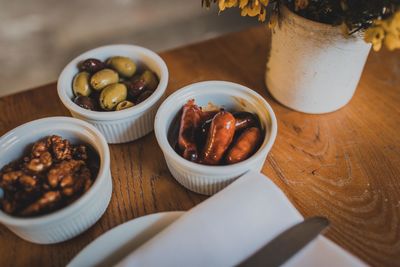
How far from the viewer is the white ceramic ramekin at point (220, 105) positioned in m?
0.49

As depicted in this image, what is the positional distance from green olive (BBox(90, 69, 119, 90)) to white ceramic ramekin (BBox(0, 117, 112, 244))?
0.09m

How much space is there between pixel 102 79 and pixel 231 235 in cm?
32

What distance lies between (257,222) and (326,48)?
0.28 meters

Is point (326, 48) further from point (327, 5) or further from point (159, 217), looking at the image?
point (159, 217)

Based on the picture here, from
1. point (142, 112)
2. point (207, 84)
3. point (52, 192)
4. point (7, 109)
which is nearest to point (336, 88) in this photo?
point (207, 84)

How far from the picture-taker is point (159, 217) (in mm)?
464

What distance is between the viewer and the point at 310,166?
1.89ft

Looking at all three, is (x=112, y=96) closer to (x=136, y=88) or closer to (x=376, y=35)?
(x=136, y=88)

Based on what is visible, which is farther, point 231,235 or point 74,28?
point 74,28

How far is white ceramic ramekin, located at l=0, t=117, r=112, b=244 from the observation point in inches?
17.2

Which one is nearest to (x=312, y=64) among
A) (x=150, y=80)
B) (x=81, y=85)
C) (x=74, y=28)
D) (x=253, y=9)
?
(x=253, y=9)

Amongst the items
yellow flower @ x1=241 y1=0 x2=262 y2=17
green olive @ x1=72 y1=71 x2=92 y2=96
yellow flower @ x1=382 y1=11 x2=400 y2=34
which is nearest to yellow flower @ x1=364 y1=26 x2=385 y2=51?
yellow flower @ x1=382 y1=11 x2=400 y2=34

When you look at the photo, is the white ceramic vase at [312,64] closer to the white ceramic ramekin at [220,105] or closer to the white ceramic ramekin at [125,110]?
the white ceramic ramekin at [220,105]

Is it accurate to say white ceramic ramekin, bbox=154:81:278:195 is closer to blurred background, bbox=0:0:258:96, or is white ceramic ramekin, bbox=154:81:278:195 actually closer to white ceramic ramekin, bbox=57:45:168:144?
white ceramic ramekin, bbox=57:45:168:144
